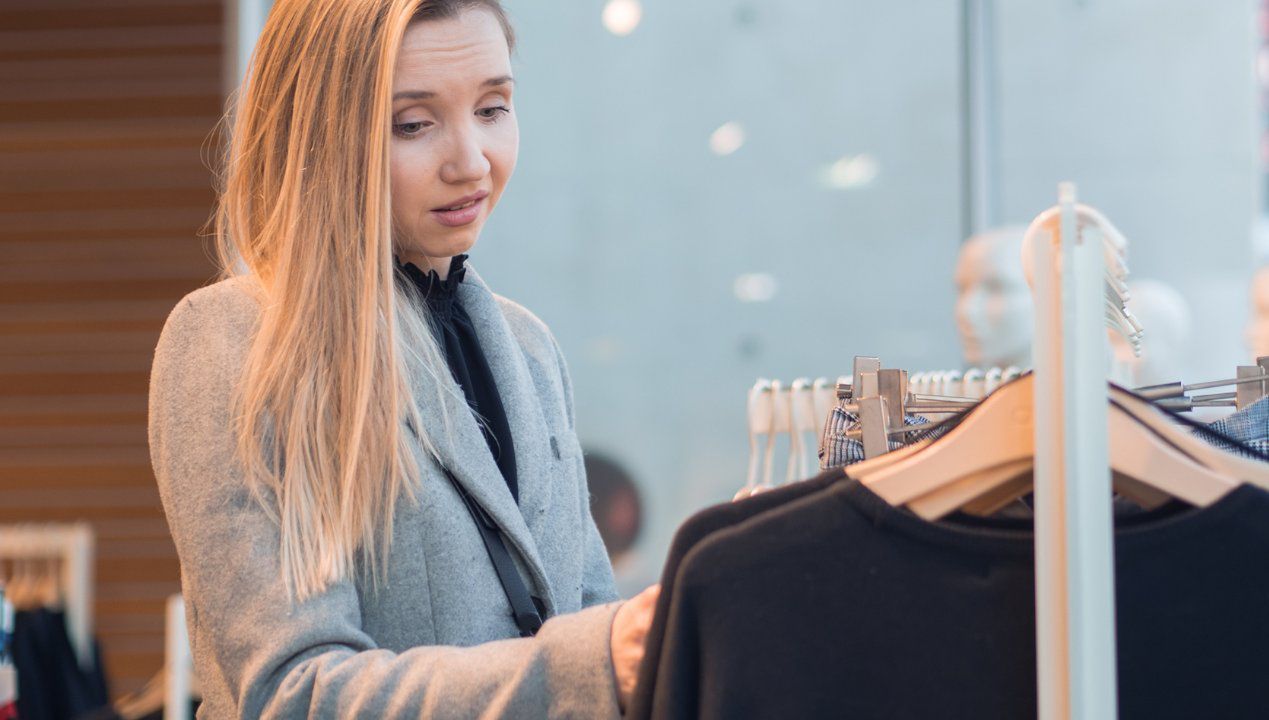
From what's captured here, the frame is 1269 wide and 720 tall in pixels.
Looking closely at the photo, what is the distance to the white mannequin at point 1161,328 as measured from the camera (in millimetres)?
3768

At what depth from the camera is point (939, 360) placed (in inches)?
159

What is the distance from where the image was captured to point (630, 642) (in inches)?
39.9

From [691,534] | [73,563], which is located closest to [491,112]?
[691,534]

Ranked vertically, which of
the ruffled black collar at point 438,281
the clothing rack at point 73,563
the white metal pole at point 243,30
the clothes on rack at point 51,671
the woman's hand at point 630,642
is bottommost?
the clothes on rack at point 51,671

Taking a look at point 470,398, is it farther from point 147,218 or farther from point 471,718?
point 147,218

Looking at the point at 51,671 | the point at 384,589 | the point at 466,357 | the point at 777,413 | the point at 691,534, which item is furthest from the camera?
the point at 51,671

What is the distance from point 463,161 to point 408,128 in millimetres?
69

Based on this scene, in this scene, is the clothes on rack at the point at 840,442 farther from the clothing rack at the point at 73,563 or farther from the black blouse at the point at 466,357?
the clothing rack at the point at 73,563

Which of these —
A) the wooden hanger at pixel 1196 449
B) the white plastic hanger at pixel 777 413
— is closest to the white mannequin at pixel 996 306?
the white plastic hanger at pixel 777 413

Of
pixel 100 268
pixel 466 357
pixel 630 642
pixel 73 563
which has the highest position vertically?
pixel 100 268

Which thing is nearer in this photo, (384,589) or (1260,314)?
(384,589)

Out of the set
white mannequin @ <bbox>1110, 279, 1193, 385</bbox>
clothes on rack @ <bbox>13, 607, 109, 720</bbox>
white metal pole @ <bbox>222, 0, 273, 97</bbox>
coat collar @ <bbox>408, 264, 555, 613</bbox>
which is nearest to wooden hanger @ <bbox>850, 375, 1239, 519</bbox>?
coat collar @ <bbox>408, 264, 555, 613</bbox>

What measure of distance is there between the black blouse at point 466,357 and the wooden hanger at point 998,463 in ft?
2.05

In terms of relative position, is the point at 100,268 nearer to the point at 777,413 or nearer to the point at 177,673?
the point at 177,673
